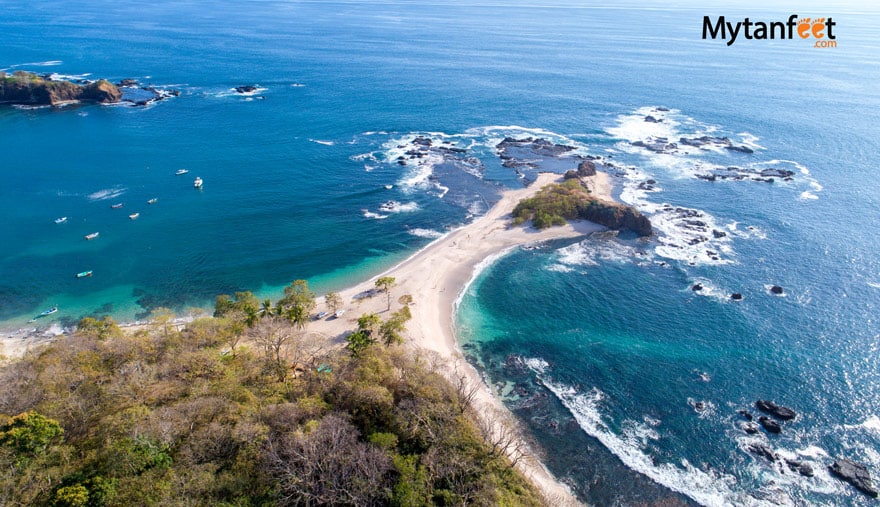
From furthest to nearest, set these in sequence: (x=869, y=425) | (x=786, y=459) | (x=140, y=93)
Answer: (x=140, y=93) → (x=869, y=425) → (x=786, y=459)

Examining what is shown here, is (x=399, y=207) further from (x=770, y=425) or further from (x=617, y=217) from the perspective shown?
(x=770, y=425)

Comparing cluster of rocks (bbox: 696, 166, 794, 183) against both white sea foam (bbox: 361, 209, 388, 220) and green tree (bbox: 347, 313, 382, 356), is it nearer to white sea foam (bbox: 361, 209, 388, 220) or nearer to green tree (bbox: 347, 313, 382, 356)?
white sea foam (bbox: 361, 209, 388, 220)

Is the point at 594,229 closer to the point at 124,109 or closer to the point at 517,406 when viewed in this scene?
the point at 517,406

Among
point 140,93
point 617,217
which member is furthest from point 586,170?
point 140,93

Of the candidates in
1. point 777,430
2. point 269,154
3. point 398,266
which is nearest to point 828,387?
point 777,430

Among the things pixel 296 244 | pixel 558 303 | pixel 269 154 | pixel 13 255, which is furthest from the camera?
pixel 269 154

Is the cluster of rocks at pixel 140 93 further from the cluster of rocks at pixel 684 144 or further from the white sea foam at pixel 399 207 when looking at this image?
the cluster of rocks at pixel 684 144

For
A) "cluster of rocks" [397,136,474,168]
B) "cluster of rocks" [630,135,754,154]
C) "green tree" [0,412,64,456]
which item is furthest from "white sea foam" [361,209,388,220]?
"cluster of rocks" [630,135,754,154]
